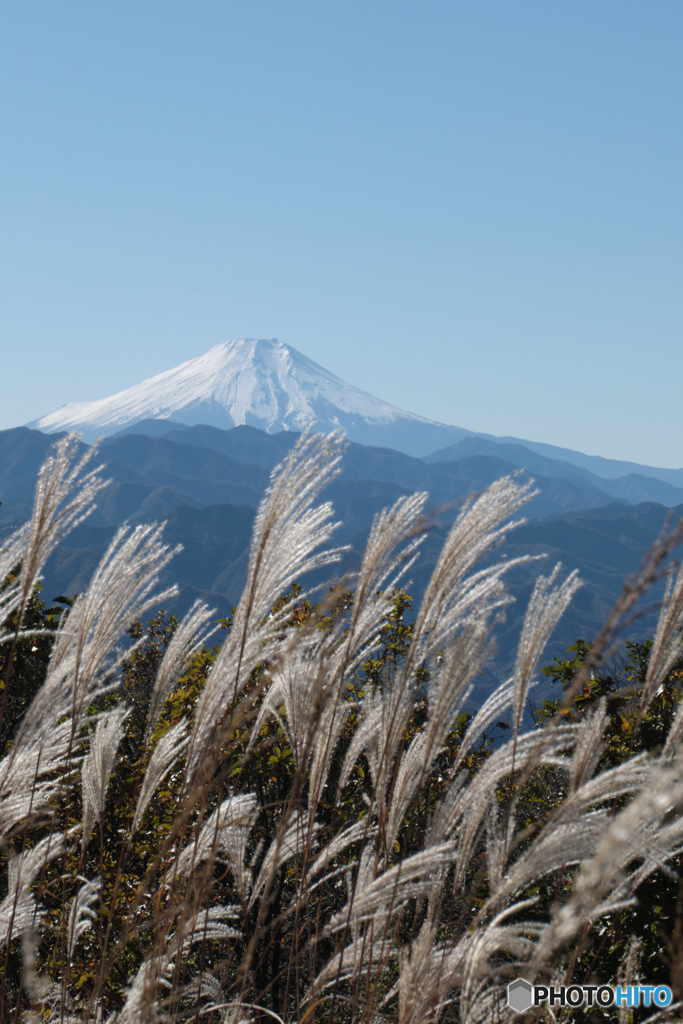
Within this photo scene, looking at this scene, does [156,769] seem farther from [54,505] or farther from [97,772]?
[54,505]

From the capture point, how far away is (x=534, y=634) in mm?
1113

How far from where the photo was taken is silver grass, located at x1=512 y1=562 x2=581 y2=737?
42.4 inches

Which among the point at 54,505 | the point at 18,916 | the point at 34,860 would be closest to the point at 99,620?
the point at 54,505

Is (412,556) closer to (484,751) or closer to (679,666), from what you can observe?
(679,666)

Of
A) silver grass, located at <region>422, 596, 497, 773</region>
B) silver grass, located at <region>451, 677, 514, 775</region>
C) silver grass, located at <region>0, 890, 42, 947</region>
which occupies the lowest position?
silver grass, located at <region>0, 890, 42, 947</region>

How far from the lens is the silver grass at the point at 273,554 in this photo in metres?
1.13

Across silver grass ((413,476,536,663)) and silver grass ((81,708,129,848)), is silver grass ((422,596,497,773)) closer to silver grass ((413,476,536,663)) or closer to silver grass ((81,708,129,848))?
silver grass ((413,476,536,663))

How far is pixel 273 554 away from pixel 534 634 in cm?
45

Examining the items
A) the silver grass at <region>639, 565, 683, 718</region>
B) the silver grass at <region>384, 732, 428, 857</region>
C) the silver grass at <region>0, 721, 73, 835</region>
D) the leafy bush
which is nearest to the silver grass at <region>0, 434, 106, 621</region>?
the leafy bush

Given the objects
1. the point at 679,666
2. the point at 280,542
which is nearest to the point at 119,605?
the point at 280,542

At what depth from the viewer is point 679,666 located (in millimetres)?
2283

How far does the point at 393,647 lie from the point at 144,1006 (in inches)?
104

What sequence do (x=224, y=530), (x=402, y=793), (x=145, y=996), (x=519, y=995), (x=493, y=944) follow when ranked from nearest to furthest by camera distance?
(x=145, y=996) < (x=493, y=944) < (x=402, y=793) < (x=519, y=995) < (x=224, y=530)

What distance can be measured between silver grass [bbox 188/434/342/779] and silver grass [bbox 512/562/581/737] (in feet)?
1.24
